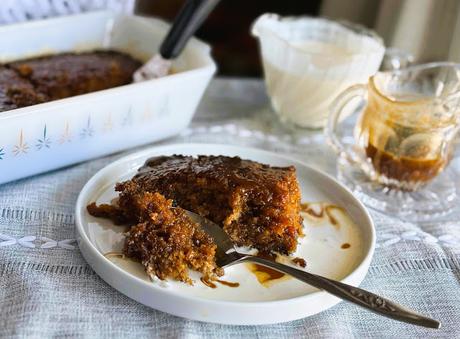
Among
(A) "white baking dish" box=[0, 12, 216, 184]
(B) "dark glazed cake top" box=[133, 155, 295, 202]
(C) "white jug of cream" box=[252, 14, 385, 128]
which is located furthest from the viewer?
(C) "white jug of cream" box=[252, 14, 385, 128]

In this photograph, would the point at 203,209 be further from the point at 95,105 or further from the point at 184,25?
the point at 184,25

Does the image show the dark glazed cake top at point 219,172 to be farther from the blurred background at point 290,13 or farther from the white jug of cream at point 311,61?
the blurred background at point 290,13

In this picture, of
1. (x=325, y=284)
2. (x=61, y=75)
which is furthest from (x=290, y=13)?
(x=325, y=284)

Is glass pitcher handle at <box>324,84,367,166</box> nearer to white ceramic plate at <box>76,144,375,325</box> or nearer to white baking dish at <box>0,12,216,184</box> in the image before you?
white ceramic plate at <box>76,144,375,325</box>

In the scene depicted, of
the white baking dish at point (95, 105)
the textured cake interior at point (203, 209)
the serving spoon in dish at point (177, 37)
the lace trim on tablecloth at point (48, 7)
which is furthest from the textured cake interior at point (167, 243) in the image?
the lace trim on tablecloth at point (48, 7)

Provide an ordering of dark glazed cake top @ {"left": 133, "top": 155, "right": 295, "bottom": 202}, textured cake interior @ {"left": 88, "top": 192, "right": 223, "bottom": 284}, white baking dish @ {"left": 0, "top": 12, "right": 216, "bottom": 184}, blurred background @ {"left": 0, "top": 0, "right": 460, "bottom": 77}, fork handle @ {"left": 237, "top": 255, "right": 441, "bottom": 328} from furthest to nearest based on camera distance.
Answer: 1. blurred background @ {"left": 0, "top": 0, "right": 460, "bottom": 77}
2. white baking dish @ {"left": 0, "top": 12, "right": 216, "bottom": 184}
3. dark glazed cake top @ {"left": 133, "top": 155, "right": 295, "bottom": 202}
4. textured cake interior @ {"left": 88, "top": 192, "right": 223, "bottom": 284}
5. fork handle @ {"left": 237, "top": 255, "right": 441, "bottom": 328}

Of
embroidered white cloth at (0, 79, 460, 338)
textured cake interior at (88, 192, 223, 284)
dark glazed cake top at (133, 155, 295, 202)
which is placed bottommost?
embroidered white cloth at (0, 79, 460, 338)

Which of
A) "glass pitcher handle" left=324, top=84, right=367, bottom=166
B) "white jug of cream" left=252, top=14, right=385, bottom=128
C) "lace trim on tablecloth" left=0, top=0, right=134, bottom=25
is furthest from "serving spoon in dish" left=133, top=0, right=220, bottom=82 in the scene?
"glass pitcher handle" left=324, top=84, right=367, bottom=166
